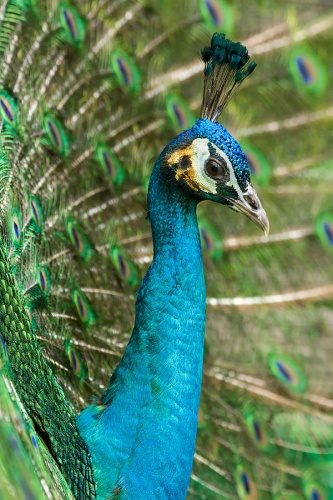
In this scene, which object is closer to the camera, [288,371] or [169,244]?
[169,244]

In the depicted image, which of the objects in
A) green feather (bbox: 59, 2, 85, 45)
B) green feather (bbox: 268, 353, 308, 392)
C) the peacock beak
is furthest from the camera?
green feather (bbox: 268, 353, 308, 392)

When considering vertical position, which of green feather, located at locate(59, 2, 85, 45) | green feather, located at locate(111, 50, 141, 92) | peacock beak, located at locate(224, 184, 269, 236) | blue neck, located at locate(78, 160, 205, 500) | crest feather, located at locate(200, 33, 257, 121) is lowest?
blue neck, located at locate(78, 160, 205, 500)

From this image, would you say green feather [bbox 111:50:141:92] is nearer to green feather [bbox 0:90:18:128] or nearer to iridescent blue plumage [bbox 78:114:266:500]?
green feather [bbox 0:90:18:128]

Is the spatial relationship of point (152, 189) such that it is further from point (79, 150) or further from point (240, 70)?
point (79, 150)

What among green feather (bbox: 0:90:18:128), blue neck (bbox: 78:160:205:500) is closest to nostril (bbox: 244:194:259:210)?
blue neck (bbox: 78:160:205:500)

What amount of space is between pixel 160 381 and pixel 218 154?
0.37 metres

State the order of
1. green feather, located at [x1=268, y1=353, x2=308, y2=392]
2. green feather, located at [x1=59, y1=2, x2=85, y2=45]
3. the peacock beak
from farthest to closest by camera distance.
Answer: green feather, located at [x1=268, y1=353, x2=308, y2=392], green feather, located at [x1=59, y1=2, x2=85, y2=45], the peacock beak

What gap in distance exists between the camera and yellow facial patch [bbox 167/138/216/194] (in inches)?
51.9

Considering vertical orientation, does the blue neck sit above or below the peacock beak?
below

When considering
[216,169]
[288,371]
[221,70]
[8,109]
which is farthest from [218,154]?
[288,371]

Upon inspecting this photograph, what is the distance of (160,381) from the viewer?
1.33 meters

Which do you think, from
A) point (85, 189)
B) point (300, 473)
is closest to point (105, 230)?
point (85, 189)

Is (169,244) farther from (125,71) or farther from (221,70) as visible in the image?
(125,71)

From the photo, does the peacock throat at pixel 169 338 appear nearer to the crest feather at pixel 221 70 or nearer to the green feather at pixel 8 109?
the crest feather at pixel 221 70
